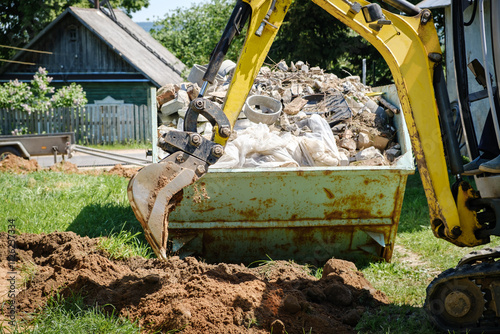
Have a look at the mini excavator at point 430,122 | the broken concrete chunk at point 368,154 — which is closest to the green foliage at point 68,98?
the broken concrete chunk at point 368,154

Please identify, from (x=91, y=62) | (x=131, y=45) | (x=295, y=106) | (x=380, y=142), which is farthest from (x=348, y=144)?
(x=131, y=45)

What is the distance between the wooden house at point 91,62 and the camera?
937 inches

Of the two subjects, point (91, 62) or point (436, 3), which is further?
point (91, 62)

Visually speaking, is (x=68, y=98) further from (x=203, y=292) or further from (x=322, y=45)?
(x=203, y=292)

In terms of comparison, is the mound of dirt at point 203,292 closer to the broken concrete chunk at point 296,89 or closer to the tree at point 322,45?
the broken concrete chunk at point 296,89

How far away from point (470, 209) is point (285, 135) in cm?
252

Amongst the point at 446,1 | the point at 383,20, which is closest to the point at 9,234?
the point at 383,20

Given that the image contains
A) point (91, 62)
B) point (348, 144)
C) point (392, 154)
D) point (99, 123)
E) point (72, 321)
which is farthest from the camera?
point (91, 62)

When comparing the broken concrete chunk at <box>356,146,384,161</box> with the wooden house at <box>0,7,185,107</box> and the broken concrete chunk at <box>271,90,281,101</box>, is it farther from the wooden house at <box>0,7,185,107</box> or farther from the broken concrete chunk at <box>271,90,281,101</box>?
the wooden house at <box>0,7,185,107</box>

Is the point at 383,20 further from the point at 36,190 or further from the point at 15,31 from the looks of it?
the point at 15,31

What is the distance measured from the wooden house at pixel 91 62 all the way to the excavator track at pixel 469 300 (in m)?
20.9

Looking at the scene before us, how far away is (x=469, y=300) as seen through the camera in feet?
11.6

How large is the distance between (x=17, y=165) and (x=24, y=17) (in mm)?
22604

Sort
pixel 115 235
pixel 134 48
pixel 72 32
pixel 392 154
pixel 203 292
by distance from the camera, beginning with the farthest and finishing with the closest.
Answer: pixel 134 48 → pixel 72 32 → pixel 392 154 → pixel 115 235 → pixel 203 292
